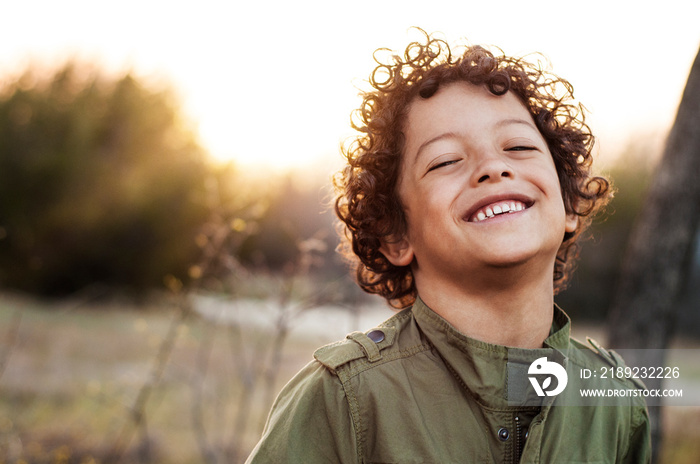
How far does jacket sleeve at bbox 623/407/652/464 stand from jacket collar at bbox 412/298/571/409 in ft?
1.39

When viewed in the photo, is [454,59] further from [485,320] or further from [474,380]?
[474,380]

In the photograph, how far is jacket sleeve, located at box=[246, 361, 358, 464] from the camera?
1401mm

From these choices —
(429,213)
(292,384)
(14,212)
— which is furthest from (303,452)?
(14,212)

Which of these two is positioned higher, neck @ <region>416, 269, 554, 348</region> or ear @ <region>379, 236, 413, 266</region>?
ear @ <region>379, 236, 413, 266</region>

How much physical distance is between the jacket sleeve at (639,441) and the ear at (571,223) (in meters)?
0.63

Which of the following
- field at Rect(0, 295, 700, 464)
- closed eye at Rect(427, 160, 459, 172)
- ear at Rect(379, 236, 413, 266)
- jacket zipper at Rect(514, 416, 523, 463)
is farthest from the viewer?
field at Rect(0, 295, 700, 464)

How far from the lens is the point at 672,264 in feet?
10.3

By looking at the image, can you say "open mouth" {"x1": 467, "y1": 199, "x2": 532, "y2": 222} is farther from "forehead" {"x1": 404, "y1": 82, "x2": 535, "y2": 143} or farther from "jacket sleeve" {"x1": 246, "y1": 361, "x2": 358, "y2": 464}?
"jacket sleeve" {"x1": 246, "y1": 361, "x2": 358, "y2": 464}

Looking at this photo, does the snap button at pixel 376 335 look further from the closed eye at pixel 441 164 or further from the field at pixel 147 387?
the field at pixel 147 387

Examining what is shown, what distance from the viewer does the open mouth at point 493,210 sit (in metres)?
1.66

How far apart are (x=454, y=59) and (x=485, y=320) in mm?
961

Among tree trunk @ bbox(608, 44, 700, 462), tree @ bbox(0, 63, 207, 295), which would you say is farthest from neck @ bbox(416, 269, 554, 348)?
tree @ bbox(0, 63, 207, 295)

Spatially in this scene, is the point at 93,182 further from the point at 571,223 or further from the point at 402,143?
the point at 571,223

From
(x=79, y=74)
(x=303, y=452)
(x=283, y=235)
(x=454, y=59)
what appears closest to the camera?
(x=303, y=452)
